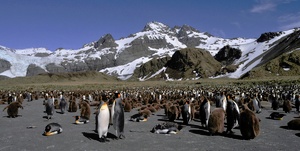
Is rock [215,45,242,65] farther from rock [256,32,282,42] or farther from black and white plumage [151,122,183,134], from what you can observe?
black and white plumage [151,122,183,134]

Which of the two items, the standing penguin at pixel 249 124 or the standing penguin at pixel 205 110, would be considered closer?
the standing penguin at pixel 249 124

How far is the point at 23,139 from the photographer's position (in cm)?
904

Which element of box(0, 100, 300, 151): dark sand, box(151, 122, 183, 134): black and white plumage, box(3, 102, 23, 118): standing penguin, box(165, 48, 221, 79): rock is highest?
box(165, 48, 221, 79): rock

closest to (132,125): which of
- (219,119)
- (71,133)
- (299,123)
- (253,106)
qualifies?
(71,133)

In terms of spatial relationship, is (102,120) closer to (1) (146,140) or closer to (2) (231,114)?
(1) (146,140)

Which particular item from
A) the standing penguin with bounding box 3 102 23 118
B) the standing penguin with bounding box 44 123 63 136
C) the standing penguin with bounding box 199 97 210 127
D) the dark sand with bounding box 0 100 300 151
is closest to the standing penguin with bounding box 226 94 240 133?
the dark sand with bounding box 0 100 300 151

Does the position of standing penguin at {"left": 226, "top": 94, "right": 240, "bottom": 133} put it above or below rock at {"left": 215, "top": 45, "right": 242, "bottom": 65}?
below

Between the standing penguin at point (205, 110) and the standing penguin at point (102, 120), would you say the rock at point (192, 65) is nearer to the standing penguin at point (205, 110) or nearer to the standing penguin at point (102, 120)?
the standing penguin at point (205, 110)

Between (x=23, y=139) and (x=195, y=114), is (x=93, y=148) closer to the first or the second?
(x=23, y=139)

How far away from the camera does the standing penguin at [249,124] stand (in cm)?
852

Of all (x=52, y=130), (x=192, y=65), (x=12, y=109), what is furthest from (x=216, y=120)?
(x=192, y=65)

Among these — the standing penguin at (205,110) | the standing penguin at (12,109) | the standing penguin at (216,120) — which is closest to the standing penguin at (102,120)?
the standing penguin at (216,120)

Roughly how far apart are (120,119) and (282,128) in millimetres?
6202

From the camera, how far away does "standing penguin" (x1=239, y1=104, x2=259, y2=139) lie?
28.0 ft
